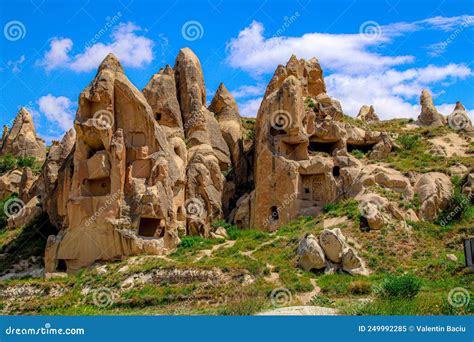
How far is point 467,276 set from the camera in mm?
26828

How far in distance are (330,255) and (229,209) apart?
45.4 ft

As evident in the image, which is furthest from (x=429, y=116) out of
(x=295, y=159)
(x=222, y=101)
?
(x=295, y=159)

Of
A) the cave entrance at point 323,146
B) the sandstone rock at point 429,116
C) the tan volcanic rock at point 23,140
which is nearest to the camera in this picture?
the cave entrance at point 323,146

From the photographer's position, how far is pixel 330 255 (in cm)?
3120

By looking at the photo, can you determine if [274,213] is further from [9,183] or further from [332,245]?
[9,183]

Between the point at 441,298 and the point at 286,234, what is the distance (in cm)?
1495

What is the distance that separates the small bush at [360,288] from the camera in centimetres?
2639

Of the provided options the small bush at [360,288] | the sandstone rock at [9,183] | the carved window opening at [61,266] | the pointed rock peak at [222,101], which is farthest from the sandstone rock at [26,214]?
the small bush at [360,288]

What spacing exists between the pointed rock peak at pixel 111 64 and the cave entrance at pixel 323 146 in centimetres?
1354

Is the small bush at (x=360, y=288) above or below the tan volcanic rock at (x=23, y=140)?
below

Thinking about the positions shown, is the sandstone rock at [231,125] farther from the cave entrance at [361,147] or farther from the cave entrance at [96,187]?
the cave entrance at [96,187]

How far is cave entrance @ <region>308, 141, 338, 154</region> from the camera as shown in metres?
43.4

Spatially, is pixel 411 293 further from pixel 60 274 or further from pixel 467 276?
pixel 60 274

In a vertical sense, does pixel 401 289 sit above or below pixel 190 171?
below
